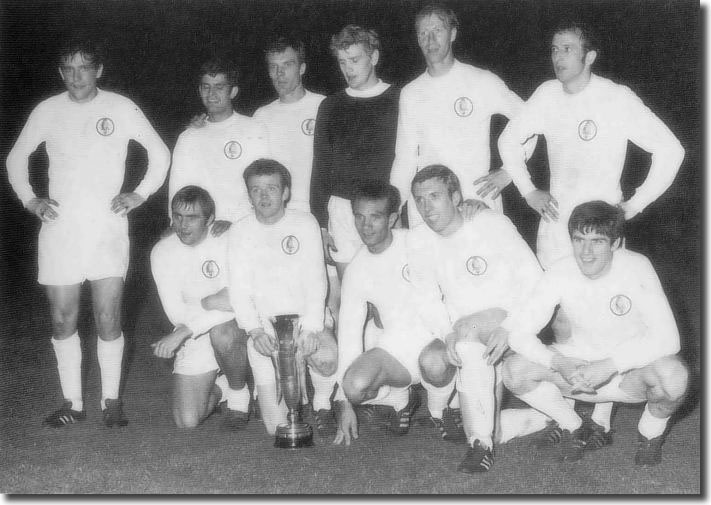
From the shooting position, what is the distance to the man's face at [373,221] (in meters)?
3.35

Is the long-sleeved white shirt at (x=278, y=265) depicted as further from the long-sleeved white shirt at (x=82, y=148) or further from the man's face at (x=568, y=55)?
the man's face at (x=568, y=55)

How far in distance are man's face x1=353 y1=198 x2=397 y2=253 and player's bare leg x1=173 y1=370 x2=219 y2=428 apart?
95cm

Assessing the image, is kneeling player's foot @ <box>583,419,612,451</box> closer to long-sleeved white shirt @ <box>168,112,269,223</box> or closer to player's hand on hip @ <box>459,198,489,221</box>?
player's hand on hip @ <box>459,198,489,221</box>

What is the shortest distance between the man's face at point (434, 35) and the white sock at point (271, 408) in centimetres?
160

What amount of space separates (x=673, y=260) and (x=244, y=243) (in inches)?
176

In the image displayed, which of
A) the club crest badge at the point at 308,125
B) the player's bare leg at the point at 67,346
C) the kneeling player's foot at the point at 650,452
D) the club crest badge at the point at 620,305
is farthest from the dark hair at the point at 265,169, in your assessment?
the kneeling player's foot at the point at 650,452

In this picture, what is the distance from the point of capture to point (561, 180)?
3535 millimetres

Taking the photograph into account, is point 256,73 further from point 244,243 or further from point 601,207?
point 601,207

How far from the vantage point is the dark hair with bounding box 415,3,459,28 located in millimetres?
3564

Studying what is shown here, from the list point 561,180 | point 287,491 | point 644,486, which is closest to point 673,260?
point 561,180

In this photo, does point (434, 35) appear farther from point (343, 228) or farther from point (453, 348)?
point (453, 348)

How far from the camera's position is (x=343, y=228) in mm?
3859

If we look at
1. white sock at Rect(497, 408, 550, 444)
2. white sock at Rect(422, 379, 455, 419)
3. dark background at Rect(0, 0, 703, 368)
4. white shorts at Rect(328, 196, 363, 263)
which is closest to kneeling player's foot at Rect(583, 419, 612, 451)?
white sock at Rect(497, 408, 550, 444)

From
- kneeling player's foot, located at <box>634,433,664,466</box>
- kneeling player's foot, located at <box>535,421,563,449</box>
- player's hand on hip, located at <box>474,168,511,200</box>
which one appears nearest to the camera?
kneeling player's foot, located at <box>634,433,664,466</box>
